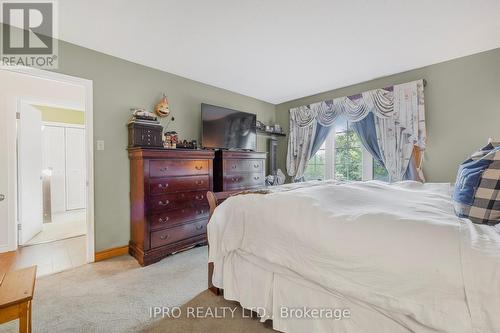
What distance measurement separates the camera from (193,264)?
2436 mm

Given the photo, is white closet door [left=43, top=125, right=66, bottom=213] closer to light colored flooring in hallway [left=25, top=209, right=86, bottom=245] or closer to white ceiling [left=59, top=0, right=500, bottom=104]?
light colored flooring in hallway [left=25, top=209, right=86, bottom=245]

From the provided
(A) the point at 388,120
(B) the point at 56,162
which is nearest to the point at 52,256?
(B) the point at 56,162

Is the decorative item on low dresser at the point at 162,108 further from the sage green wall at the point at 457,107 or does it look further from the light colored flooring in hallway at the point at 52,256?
the sage green wall at the point at 457,107

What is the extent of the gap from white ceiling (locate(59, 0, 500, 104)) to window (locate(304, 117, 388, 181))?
1043mm

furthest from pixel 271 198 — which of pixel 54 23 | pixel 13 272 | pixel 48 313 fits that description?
pixel 54 23

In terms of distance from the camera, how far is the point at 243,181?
3504mm

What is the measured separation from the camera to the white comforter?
2.60ft

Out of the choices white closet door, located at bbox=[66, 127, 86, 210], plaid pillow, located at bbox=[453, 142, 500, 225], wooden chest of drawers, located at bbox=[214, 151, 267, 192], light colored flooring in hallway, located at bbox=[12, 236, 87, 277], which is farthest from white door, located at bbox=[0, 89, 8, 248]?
plaid pillow, located at bbox=[453, 142, 500, 225]

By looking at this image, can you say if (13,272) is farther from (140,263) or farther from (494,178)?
(494,178)

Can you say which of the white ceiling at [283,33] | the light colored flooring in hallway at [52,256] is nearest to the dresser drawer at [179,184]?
the light colored flooring in hallway at [52,256]

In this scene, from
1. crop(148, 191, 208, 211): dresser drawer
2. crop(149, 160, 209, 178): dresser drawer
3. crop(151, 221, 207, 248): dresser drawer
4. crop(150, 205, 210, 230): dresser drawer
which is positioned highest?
crop(149, 160, 209, 178): dresser drawer

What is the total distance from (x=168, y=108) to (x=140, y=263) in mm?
1972

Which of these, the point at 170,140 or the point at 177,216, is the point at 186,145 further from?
the point at 177,216
